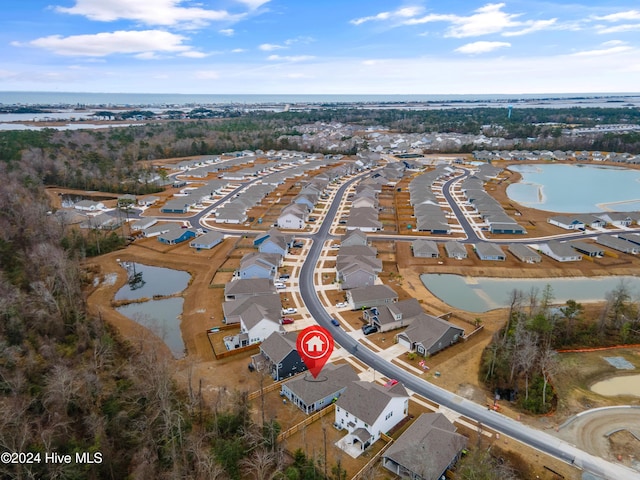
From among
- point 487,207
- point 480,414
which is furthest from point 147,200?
point 480,414

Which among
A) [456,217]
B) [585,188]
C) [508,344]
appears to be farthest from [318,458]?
[585,188]

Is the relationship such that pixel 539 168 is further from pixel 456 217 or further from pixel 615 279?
pixel 615 279

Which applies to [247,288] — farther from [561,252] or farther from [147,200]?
[147,200]

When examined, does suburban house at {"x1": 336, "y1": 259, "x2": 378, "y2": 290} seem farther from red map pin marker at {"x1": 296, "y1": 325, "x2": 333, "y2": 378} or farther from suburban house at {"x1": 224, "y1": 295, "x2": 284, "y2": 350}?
suburban house at {"x1": 224, "y1": 295, "x2": 284, "y2": 350}

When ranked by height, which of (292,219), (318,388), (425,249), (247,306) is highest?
(292,219)

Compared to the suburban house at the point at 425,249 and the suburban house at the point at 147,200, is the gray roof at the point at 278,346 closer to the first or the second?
the suburban house at the point at 425,249

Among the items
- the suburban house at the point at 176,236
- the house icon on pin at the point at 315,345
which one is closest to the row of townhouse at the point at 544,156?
the suburban house at the point at 176,236

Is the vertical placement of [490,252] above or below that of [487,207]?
below
